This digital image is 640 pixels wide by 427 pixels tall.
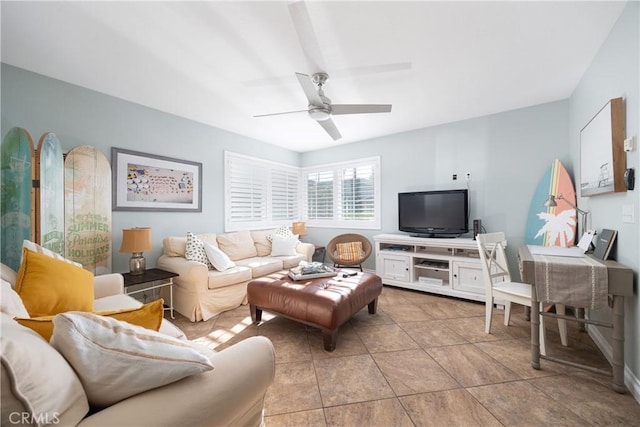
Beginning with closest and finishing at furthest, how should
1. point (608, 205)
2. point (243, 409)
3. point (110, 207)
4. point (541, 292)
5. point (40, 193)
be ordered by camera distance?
point (243, 409) → point (541, 292) → point (608, 205) → point (40, 193) → point (110, 207)

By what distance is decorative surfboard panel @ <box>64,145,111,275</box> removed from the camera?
2.50 metres

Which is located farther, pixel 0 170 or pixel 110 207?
pixel 110 207

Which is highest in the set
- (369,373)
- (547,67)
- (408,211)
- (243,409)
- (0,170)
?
(547,67)

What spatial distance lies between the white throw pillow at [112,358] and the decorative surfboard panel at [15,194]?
90.9 inches

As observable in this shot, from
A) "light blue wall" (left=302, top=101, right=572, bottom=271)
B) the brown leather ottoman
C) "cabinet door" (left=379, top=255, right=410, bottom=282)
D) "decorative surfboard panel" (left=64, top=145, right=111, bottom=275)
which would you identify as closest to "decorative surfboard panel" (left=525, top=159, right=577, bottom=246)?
A: "light blue wall" (left=302, top=101, right=572, bottom=271)

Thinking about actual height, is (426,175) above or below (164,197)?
above

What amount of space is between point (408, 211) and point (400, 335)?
212 centimetres

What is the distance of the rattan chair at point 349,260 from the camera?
409cm

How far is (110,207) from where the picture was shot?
110 inches

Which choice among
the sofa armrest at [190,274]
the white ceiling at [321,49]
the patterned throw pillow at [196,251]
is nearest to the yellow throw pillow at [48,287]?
the sofa armrest at [190,274]

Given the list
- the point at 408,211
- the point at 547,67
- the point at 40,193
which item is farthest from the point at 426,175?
the point at 40,193

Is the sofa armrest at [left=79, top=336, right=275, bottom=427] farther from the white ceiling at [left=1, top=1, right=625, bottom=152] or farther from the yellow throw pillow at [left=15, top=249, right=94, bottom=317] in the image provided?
the white ceiling at [left=1, top=1, right=625, bottom=152]

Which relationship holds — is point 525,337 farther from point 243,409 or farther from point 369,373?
point 243,409

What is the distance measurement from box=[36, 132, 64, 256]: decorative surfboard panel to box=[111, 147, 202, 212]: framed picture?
0.52 meters
